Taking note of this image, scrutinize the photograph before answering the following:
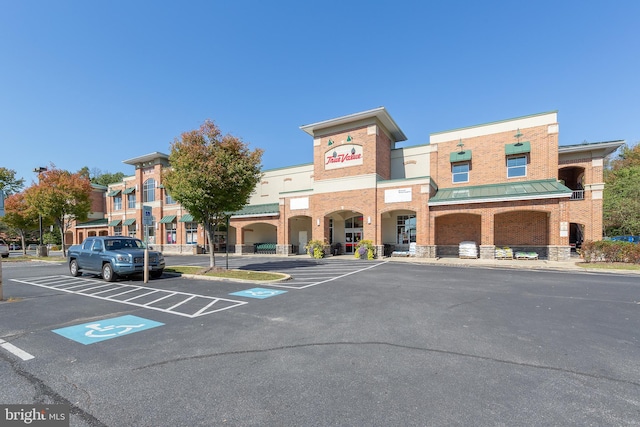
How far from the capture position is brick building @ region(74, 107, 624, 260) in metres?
20.4

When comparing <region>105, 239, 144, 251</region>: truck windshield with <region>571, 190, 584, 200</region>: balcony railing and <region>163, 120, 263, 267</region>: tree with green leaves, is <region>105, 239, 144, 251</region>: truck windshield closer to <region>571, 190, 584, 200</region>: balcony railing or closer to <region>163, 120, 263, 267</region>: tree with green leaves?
<region>163, 120, 263, 267</region>: tree with green leaves

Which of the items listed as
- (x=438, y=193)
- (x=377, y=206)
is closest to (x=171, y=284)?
(x=377, y=206)

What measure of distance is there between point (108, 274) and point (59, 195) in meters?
17.4

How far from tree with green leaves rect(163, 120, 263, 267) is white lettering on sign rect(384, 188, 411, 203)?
39.5 ft

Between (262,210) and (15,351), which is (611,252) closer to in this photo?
(15,351)

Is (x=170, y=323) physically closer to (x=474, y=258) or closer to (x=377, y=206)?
(x=377, y=206)

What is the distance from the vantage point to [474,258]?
20781 millimetres

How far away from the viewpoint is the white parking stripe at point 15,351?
4.45 metres

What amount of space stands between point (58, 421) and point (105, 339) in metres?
2.62

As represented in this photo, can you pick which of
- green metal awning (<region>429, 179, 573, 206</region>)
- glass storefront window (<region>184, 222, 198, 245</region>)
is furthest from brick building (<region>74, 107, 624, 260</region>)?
glass storefront window (<region>184, 222, 198, 245</region>)

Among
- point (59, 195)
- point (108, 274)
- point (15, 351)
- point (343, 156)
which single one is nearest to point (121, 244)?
point (108, 274)

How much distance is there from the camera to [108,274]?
38.9ft

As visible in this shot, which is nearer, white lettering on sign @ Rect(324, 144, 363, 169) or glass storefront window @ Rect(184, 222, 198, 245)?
white lettering on sign @ Rect(324, 144, 363, 169)

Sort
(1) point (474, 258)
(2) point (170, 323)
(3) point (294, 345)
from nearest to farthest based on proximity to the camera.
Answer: (3) point (294, 345)
(2) point (170, 323)
(1) point (474, 258)
